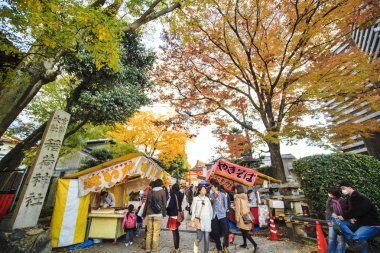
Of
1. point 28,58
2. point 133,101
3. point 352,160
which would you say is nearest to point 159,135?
point 133,101

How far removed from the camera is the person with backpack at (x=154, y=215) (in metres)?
5.14

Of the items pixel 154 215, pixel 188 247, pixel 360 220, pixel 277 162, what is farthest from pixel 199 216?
pixel 277 162

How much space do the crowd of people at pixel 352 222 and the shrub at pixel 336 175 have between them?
4.29 feet

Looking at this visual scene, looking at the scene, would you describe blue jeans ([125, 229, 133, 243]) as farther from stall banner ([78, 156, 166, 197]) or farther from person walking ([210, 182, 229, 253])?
person walking ([210, 182, 229, 253])

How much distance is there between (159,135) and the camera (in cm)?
2217

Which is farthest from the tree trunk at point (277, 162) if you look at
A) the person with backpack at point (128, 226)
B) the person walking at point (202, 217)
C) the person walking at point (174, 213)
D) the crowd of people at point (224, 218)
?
the person with backpack at point (128, 226)

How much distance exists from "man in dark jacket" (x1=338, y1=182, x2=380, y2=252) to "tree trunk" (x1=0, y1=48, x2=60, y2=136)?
9.26 m

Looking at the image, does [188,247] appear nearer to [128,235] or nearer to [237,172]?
[128,235]

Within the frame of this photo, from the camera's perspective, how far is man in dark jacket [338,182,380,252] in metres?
3.93

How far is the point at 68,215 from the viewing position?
237 inches

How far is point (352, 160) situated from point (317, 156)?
3.21ft

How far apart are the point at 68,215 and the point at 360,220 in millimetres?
8616

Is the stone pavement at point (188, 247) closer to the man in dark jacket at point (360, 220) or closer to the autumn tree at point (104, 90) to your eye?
the man in dark jacket at point (360, 220)

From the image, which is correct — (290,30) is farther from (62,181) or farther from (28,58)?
(62,181)
